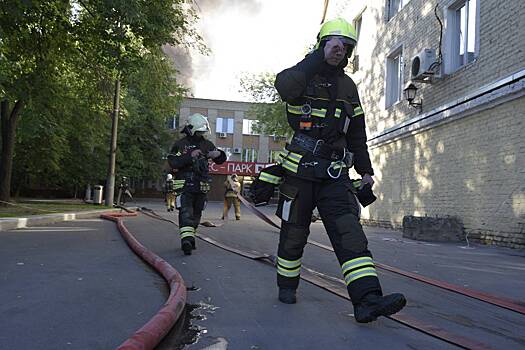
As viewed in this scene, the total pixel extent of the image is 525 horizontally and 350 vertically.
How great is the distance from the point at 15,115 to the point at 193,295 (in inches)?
586

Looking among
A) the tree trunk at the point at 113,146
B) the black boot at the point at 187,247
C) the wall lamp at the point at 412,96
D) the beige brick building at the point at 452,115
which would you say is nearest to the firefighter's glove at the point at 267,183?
the black boot at the point at 187,247

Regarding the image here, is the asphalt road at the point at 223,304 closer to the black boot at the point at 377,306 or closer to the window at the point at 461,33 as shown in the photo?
the black boot at the point at 377,306

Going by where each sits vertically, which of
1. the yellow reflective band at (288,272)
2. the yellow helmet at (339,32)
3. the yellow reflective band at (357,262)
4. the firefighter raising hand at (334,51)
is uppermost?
the yellow helmet at (339,32)

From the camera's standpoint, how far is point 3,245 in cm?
722

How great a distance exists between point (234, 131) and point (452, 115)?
127 feet

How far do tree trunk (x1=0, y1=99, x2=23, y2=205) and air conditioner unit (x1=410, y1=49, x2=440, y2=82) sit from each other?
12.8 metres

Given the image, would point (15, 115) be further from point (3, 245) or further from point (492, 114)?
point (492, 114)

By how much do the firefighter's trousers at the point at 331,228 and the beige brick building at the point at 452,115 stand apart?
7093mm

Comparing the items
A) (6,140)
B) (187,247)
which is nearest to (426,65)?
(187,247)

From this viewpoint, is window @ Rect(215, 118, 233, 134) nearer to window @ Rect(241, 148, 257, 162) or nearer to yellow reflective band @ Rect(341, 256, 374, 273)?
window @ Rect(241, 148, 257, 162)

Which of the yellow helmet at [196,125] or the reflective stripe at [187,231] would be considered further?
the yellow helmet at [196,125]

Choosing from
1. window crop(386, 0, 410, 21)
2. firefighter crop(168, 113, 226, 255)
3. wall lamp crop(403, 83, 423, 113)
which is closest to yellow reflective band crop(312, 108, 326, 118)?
firefighter crop(168, 113, 226, 255)

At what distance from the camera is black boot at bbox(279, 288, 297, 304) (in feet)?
12.6

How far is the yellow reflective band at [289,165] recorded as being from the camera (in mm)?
3664
